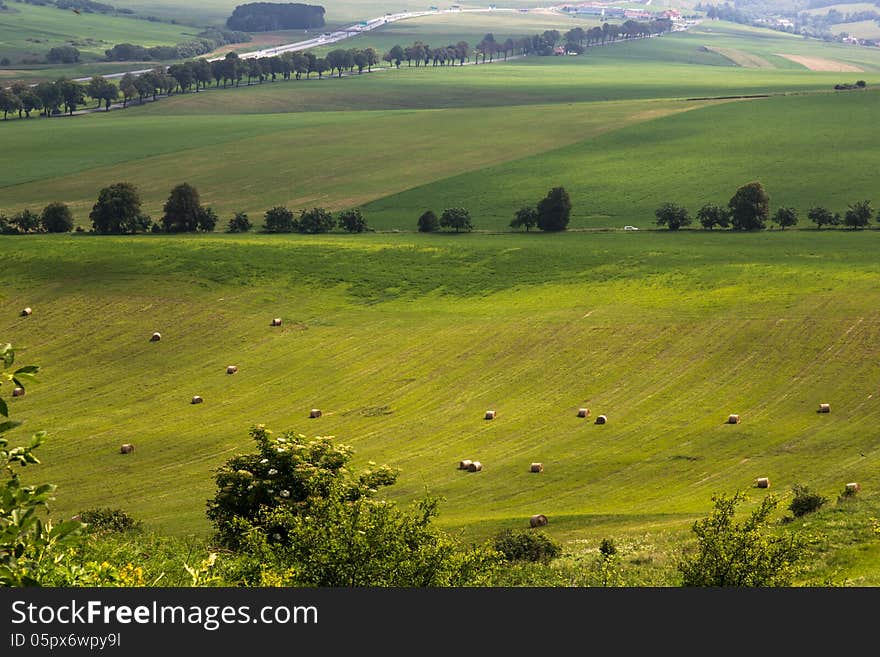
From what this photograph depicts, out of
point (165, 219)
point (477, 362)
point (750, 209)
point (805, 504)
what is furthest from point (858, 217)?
point (805, 504)

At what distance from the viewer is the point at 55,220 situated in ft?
395

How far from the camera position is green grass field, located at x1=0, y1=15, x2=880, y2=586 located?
53.6 meters

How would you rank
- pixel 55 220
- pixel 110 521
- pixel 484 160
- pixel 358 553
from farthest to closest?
pixel 484 160
pixel 55 220
pixel 110 521
pixel 358 553

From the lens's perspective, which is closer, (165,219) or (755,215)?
(755,215)

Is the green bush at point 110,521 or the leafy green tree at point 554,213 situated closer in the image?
the green bush at point 110,521

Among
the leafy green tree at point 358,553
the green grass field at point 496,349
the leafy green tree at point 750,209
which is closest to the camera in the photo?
the leafy green tree at point 358,553

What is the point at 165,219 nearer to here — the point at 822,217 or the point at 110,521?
the point at 822,217

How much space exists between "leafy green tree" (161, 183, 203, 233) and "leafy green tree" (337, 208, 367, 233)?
1469 cm

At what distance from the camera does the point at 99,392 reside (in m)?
72.6

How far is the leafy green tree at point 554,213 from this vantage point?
386 feet

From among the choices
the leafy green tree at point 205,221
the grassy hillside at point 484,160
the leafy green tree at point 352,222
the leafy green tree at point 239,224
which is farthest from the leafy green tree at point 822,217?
the leafy green tree at point 205,221

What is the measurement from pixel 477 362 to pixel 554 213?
1843 inches

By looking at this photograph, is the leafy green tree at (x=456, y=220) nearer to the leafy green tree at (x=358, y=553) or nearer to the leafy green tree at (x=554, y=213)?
the leafy green tree at (x=554, y=213)

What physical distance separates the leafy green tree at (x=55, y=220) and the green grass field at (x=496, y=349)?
8652 millimetres
